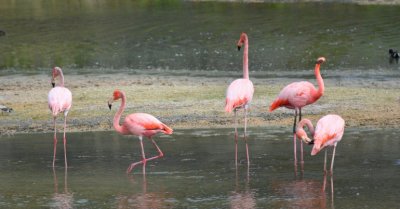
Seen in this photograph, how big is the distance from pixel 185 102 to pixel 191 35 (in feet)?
61.7

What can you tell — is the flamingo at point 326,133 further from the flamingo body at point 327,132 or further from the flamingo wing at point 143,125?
the flamingo wing at point 143,125

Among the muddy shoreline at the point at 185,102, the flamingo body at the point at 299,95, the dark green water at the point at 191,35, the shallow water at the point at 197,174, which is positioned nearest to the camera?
the shallow water at the point at 197,174

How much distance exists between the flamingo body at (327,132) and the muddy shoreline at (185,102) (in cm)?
437

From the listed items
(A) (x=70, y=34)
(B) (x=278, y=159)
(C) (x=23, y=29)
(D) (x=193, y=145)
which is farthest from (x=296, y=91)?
(C) (x=23, y=29)

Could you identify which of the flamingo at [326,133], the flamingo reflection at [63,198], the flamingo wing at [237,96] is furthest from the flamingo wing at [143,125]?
the flamingo at [326,133]

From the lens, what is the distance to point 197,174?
468 inches

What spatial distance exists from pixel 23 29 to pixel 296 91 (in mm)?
28850

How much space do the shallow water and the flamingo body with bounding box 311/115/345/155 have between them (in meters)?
0.46

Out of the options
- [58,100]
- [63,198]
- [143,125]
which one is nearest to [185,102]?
[58,100]

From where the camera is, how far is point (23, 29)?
4034 centimetres

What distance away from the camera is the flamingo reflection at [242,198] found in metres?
9.90

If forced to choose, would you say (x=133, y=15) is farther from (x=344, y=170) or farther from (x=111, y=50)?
(x=344, y=170)

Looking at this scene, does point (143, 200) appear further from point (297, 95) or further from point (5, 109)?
point (5, 109)

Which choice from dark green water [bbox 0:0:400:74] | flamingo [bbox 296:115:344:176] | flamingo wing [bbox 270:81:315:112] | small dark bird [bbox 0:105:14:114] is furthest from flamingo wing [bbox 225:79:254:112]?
dark green water [bbox 0:0:400:74]
